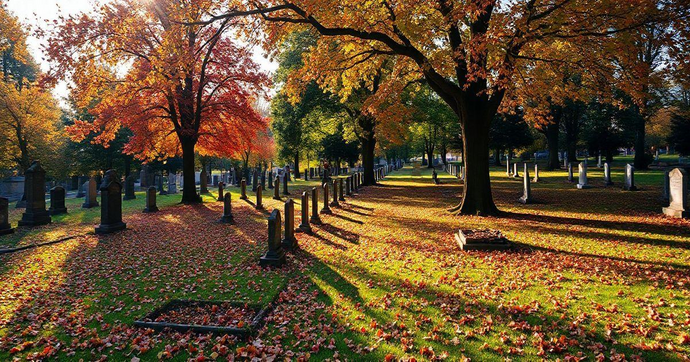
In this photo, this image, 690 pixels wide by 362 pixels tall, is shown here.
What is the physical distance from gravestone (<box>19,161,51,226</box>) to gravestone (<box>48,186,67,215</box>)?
104 inches

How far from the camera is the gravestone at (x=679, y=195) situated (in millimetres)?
10922

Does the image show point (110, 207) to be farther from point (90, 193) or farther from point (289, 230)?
point (90, 193)

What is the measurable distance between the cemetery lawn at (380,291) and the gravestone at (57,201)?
5069mm

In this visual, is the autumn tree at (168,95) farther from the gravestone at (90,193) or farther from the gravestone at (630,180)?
the gravestone at (630,180)

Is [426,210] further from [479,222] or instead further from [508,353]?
[508,353]

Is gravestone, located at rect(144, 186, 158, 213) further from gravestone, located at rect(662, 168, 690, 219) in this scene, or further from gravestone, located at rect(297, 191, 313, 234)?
gravestone, located at rect(662, 168, 690, 219)

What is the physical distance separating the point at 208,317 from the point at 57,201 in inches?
599

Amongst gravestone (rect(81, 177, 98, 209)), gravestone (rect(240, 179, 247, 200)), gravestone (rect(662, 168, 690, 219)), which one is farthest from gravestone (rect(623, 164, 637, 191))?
gravestone (rect(81, 177, 98, 209))

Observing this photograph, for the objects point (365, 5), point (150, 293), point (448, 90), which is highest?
point (365, 5)

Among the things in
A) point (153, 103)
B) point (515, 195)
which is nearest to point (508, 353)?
point (515, 195)

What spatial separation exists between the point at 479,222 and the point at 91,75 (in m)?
15.7

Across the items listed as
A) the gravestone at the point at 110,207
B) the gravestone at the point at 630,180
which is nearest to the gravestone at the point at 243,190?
the gravestone at the point at 110,207

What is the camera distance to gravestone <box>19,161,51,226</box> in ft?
42.0

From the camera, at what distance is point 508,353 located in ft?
12.8
